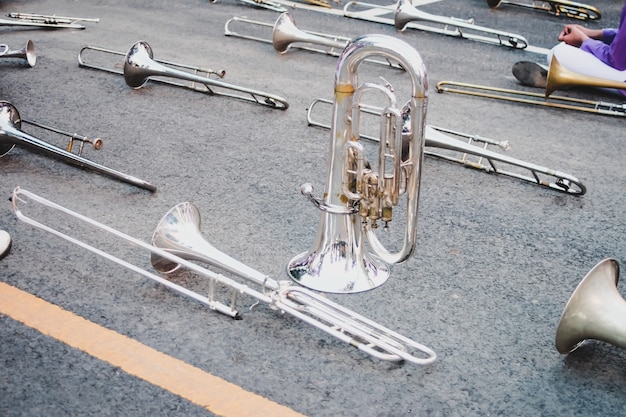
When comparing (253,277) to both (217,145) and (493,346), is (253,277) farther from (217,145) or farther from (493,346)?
(217,145)

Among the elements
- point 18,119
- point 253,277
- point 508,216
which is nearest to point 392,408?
point 253,277

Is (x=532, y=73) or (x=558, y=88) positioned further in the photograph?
(x=532, y=73)

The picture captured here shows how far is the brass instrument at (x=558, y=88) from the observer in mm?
5238

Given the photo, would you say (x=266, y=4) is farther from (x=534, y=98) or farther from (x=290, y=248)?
(x=290, y=248)

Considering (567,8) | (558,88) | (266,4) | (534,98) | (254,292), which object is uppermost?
(567,8)

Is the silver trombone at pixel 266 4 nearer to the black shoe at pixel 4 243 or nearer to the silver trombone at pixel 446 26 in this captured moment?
the silver trombone at pixel 446 26

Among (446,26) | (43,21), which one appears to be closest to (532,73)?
(446,26)

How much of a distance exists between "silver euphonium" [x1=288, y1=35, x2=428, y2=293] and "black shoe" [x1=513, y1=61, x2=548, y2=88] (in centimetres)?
317

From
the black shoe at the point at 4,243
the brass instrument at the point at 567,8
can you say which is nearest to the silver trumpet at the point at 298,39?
the brass instrument at the point at 567,8

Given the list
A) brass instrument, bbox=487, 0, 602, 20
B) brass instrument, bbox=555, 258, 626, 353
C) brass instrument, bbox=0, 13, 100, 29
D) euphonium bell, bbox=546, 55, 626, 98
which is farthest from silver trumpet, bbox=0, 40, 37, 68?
brass instrument, bbox=487, 0, 602, 20

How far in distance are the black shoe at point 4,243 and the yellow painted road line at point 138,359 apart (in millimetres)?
229

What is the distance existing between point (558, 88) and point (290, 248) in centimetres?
297

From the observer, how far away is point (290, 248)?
10.9ft

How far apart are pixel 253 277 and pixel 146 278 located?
516 millimetres
